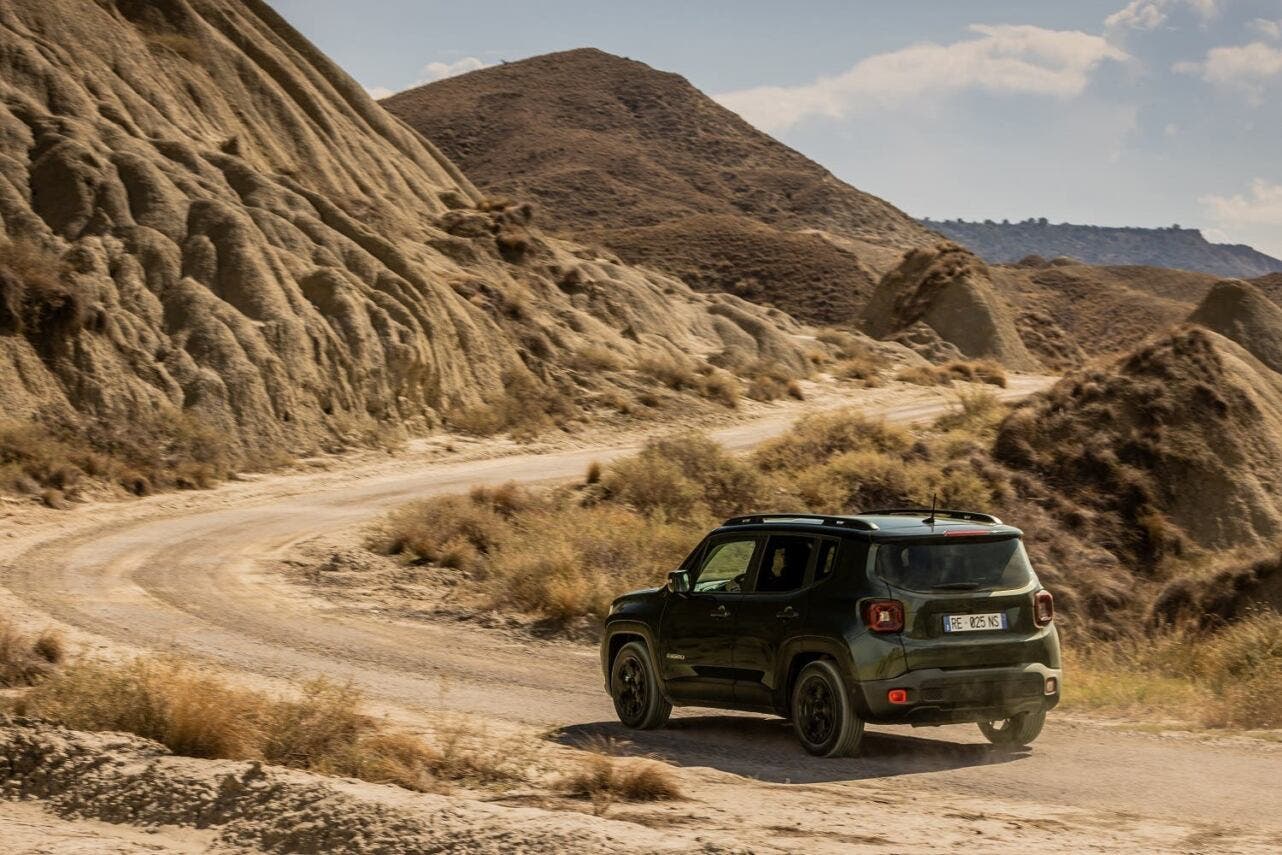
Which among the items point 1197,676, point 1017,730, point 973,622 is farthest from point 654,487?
point 973,622

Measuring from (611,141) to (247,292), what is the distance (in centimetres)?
11678

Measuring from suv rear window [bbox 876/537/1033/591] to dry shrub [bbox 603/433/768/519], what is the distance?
1528 cm

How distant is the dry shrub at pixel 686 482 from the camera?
27438 mm

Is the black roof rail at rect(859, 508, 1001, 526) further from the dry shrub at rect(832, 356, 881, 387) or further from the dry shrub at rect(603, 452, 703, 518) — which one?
the dry shrub at rect(832, 356, 881, 387)

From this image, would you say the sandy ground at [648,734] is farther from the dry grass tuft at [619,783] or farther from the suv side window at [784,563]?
the suv side window at [784,563]

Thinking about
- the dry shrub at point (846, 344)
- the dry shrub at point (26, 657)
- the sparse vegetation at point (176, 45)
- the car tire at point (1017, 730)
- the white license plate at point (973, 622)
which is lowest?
the dry shrub at point (26, 657)

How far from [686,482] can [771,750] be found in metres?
16.6

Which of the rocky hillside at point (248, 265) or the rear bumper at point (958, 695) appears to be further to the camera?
→ the rocky hillside at point (248, 265)

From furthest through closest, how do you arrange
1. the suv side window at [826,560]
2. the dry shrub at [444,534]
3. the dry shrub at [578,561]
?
the dry shrub at [444,534]
the dry shrub at [578,561]
the suv side window at [826,560]

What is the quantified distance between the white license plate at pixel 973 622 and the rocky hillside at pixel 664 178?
9233 centimetres

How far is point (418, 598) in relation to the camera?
20.9 m

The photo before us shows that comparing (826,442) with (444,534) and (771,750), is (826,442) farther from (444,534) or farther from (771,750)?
(771,750)

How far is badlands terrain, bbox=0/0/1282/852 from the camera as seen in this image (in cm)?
953

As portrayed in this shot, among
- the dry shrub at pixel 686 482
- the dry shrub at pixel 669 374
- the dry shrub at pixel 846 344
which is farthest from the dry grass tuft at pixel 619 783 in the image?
the dry shrub at pixel 846 344
